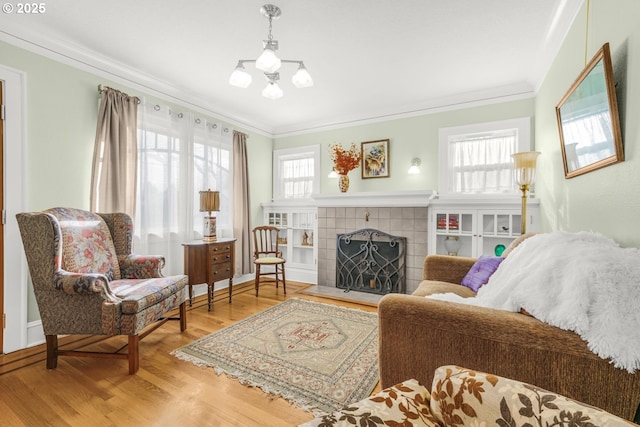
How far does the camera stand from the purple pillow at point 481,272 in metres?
2.03

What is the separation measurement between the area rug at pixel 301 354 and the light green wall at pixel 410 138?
1.91 m

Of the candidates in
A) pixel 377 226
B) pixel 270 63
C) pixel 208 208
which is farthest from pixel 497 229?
pixel 208 208

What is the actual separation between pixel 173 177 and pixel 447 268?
317 cm

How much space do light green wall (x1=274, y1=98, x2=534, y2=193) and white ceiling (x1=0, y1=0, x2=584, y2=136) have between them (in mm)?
179

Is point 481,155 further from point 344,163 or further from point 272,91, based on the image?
point 272,91

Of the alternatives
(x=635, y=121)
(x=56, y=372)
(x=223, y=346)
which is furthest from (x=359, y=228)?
(x=56, y=372)

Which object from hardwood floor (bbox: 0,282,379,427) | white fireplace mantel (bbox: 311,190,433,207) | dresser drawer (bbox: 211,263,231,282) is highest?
white fireplace mantel (bbox: 311,190,433,207)

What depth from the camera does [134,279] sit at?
252 centimetres

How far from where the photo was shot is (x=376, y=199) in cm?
379

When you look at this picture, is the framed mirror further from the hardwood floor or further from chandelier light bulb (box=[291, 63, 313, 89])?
the hardwood floor

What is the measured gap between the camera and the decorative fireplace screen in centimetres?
372

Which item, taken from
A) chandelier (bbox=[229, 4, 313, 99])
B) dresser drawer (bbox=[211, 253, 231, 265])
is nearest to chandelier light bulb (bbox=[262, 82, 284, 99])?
chandelier (bbox=[229, 4, 313, 99])

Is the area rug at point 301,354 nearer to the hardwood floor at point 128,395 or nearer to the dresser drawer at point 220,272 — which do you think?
the hardwood floor at point 128,395

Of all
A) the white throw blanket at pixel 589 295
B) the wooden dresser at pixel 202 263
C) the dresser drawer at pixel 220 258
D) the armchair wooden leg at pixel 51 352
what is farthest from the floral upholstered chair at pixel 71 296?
the white throw blanket at pixel 589 295
